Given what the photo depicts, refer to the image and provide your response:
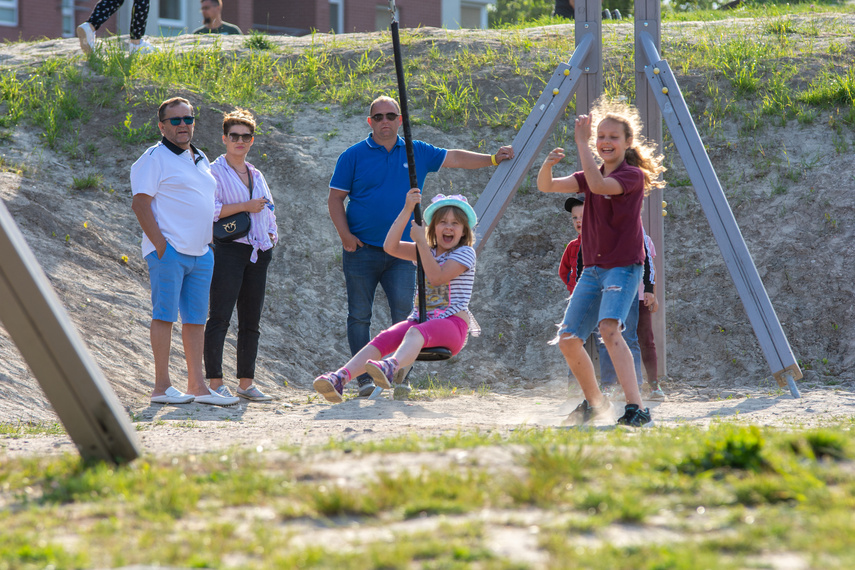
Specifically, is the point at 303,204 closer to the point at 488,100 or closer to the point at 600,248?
the point at 488,100

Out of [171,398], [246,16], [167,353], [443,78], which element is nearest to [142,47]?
[443,78]

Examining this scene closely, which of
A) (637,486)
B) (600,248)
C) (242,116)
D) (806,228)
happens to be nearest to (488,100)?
(806,228)

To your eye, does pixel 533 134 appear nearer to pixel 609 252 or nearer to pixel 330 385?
pixel 609 252

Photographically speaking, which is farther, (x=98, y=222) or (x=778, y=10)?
(x=778, y=10)

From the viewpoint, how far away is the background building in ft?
74.3

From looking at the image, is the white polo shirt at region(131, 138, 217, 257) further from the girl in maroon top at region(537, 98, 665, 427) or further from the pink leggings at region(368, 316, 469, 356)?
the girl in maroon top at region(537, 98, 665, 427)

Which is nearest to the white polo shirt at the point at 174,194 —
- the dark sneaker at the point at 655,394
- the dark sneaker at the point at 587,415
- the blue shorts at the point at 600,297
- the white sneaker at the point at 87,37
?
the blue shorts at the point at 600,297

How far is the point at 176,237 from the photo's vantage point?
20.3 feet

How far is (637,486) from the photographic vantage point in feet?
9.52

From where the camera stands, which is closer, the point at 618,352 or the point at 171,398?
the point at 618,352

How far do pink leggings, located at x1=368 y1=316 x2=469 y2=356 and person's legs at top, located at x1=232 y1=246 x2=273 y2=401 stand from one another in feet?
4.99

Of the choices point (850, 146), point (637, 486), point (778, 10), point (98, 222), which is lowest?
point (637, 486)

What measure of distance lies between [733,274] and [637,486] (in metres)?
4.86

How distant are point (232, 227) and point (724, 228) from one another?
401 centimetres
